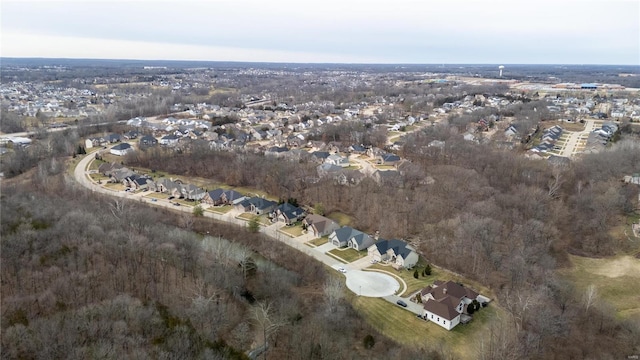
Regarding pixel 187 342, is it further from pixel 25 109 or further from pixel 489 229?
pixel 25 109

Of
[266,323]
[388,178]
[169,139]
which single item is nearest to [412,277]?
[266,323]

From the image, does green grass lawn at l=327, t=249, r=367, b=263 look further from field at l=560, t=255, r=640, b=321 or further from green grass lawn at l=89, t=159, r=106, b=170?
green grass lawn at l=89, t=159, r=106, b=170

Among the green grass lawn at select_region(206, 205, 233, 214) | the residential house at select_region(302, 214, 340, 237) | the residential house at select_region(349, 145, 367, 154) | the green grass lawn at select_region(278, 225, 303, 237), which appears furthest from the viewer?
the residential house at select_region(349, 145, 367, 154)

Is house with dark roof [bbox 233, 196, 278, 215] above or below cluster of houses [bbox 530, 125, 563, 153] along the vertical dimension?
below

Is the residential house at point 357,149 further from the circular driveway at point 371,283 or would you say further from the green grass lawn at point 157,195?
the circular driveway at point 371,283

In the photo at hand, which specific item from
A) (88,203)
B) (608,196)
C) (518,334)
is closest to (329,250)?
(518,334)

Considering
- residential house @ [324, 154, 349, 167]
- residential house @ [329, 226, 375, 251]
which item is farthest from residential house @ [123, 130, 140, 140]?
residential house @ [329, 226, 375, 251]
